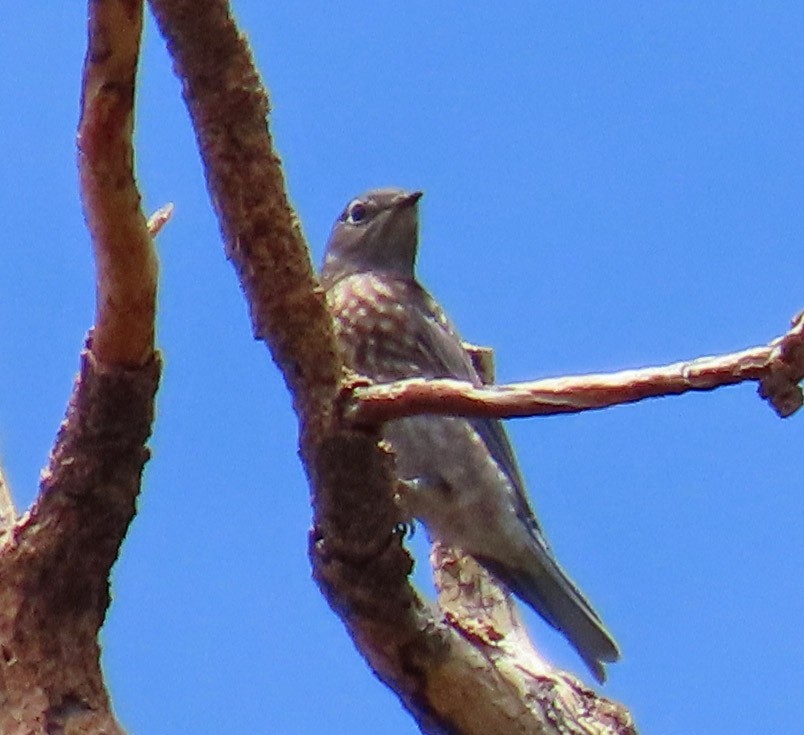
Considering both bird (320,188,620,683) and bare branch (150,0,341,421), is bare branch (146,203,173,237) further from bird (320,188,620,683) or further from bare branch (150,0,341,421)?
bird (320,188,620,683)

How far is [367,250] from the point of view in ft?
15.6

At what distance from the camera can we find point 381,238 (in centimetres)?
475

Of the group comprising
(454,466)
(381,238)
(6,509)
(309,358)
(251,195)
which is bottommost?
(6,509)

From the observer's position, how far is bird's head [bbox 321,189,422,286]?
473cm

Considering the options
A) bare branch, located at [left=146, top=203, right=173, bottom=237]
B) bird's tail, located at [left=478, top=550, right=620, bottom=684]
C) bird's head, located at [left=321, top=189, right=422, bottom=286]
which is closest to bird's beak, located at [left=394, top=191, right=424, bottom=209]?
bird's head, located at [left=321, top=189, right=422, bottom=286]

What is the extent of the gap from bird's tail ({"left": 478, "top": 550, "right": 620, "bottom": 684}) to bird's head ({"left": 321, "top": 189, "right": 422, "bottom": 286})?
1.10m

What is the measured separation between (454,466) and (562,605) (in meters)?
0.47

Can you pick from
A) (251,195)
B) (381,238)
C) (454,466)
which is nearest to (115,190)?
(251,195)

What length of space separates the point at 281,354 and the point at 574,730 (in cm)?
106

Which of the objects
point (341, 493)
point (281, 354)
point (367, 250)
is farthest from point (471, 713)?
point (367, 250)

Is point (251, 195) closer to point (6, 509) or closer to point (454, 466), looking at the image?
point (6, 509)

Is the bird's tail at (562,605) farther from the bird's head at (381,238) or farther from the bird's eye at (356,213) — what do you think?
the bird's eye at (356,213)

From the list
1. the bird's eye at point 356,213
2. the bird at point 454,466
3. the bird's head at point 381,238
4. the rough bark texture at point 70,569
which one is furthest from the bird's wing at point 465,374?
the rough bark texture at point 70,569

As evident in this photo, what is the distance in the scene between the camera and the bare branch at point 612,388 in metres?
1.98
